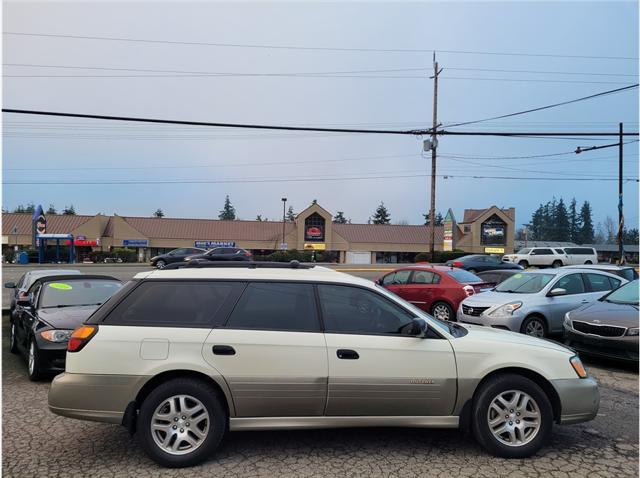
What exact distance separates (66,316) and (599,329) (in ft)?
26.2

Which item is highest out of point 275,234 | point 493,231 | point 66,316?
point 493,231

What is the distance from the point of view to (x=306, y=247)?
2408 inches

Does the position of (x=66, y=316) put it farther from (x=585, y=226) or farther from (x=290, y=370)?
(x=585, y=226)

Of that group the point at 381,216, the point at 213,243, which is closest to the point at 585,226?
the point at 381,216

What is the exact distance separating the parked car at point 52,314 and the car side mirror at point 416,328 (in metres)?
4.66

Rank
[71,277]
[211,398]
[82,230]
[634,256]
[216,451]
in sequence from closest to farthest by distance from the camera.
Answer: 1. [211,398]
2. [216,451]
3. [71,277]
4. [82,230]
5. [634,256]

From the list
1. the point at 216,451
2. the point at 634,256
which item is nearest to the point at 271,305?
the point at 216,451

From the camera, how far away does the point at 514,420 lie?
4180mm

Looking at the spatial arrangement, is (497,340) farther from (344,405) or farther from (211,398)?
(211,398)

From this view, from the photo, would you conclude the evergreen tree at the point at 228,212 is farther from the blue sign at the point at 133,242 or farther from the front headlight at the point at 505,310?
the front headlight at the point at 505,310

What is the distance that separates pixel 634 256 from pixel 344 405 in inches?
4035

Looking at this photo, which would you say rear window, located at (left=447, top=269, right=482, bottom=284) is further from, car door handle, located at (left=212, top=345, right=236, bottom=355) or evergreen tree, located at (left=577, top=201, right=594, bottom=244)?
→ evergreen tree, located at (left=577, top=201, right=594, bottom=244)

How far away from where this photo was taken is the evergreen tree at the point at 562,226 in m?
125

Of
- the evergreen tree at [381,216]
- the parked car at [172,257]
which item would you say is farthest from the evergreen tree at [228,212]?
the parked car at [172,257]
